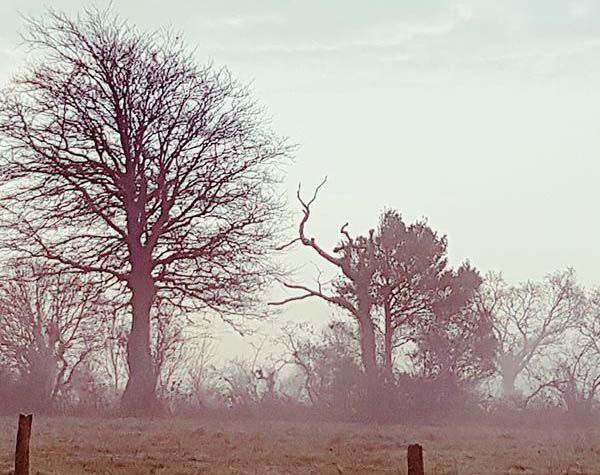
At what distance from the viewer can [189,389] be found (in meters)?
28.6

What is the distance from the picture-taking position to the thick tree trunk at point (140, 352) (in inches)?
949

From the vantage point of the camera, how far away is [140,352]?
24.7m

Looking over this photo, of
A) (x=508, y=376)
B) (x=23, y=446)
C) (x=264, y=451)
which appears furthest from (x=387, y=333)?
(x=23, y=446)

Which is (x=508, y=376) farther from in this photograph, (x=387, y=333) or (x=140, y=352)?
(x=140, y=352)

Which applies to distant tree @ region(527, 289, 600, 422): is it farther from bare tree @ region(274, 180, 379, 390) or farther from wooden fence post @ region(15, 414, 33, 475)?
wooden fence post @ region(15, 414, 33, 475)

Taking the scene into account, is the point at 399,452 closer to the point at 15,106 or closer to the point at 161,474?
the point at 161,474

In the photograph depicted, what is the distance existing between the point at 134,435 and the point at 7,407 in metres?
10.2

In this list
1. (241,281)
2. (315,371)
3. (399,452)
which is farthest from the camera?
(315,371)

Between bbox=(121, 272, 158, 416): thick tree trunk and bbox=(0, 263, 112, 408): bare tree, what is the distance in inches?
51.1

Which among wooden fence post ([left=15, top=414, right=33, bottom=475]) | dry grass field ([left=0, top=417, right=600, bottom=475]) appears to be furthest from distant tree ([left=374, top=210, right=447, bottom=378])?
wooden fence post ([left=15, top=414, right=33, bottom=475])

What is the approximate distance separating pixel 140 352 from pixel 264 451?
39.2 ft

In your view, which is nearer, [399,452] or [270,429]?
[399,452]

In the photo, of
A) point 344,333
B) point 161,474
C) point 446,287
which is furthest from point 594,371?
point 161,474

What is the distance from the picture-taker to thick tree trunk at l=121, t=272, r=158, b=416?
24109 mm
